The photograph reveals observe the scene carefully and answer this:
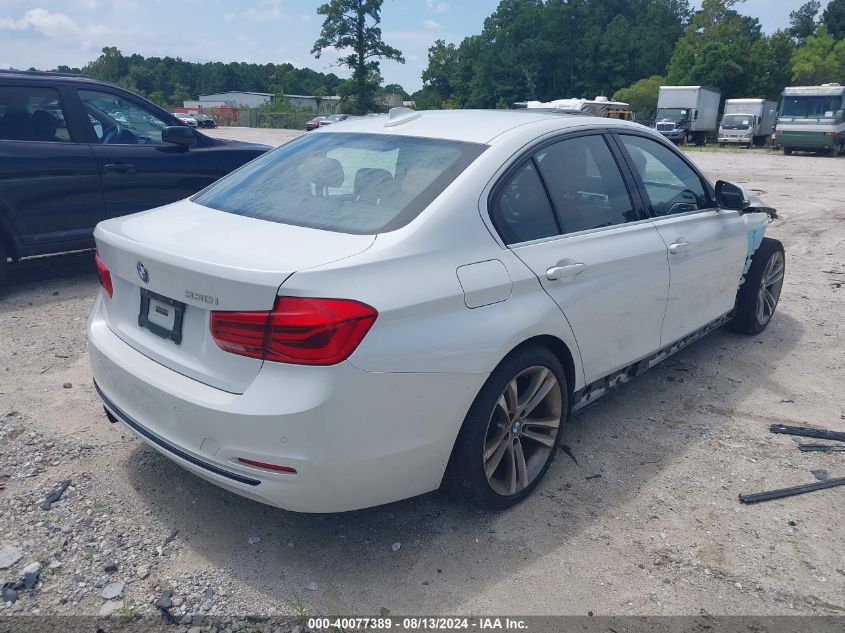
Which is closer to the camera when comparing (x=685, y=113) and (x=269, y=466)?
(x=269, y=466)

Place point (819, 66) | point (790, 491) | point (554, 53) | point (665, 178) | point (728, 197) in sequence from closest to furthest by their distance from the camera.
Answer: point (790, 491), point (665, 178), point (728, 197), point (819, 66), point (554, 53)

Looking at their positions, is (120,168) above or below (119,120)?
below

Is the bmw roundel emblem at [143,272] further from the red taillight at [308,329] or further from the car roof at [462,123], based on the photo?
the car roof at [462,123]

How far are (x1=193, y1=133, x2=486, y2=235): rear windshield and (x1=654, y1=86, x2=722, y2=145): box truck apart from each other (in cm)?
3893

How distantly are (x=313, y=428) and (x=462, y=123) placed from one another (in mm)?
1803

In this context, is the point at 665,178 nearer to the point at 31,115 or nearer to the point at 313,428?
the point at 313,428

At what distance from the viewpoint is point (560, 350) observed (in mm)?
3186

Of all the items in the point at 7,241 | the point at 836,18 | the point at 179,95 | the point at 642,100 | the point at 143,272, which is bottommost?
the point at 7,241

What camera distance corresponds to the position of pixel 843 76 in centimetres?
5434

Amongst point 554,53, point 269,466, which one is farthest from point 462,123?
point 554,53

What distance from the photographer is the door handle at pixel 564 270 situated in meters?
3.00

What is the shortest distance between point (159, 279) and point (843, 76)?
65.2 meters

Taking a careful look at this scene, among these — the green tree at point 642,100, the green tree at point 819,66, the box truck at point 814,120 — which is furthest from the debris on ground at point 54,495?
the green tree at point 819,66

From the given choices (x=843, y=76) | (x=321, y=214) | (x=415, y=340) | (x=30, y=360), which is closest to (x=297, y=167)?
(x=321, y=214)
